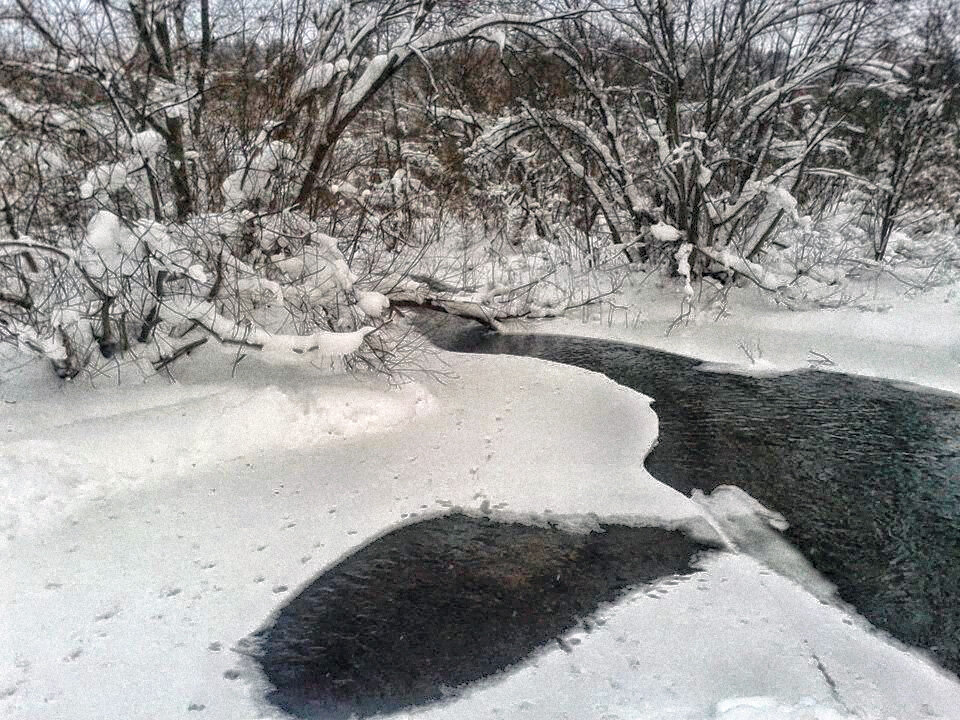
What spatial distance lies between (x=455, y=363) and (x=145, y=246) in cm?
401

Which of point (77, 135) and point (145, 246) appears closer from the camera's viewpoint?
point (145, 246)

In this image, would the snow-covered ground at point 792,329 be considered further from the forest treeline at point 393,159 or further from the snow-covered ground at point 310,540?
the snow-covered ground at point 310,540

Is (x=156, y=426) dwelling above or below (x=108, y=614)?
above

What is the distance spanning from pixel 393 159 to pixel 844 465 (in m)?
9.33

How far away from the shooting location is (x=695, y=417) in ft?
23.9

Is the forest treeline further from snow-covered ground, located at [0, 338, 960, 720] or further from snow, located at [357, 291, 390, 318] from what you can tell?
snow-covered ground, located at [0, 338, 960, 720]

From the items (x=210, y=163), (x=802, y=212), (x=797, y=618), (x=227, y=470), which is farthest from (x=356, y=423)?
(x=802, y=212)

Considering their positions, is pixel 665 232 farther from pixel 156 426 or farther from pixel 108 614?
pixel 108 614

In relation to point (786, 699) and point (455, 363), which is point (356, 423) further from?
point (786, 699)

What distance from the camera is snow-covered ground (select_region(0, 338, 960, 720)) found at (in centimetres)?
347

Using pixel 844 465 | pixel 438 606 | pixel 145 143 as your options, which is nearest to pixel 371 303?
pixel 145 143

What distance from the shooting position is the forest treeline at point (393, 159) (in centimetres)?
616

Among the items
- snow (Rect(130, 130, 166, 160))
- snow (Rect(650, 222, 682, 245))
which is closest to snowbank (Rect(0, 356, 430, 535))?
snow (Rect(130, 130, 166, 160))

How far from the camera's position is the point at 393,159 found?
12664 millimetres
